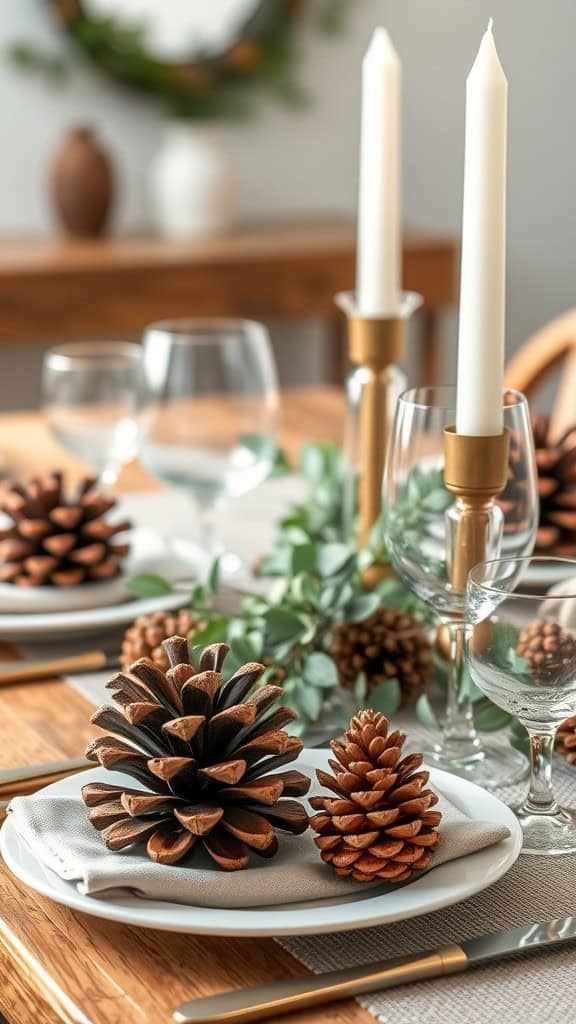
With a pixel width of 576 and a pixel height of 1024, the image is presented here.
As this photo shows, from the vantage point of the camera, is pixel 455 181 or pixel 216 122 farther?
pixel 455 181

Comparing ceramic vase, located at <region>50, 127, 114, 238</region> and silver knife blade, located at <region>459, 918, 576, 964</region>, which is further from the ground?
ceramic vase, located at <region>50, 127, 114, 238</region>

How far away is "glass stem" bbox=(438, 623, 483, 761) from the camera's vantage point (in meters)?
0.79

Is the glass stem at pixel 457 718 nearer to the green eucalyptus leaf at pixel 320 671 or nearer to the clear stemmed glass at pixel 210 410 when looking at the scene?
the green eucalyptus leaf at pixel 320 671

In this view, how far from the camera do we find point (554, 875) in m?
0.66

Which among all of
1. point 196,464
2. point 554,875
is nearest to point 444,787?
point 554,875

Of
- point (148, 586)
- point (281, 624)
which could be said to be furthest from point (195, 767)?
point (148, 586)

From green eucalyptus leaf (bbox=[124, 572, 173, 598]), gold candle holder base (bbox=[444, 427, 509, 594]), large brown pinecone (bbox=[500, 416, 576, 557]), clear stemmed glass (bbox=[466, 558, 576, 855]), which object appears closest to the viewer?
clear stemmed glass (bbox=[466, 558, 576, 855])

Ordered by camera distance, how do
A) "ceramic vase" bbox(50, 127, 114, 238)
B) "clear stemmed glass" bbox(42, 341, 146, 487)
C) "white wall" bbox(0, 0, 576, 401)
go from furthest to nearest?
"white wall" bbox(0, 0, 576, 401), "ceramic vase" bbox(50, 127, 114, 238), "clear stemmed glass" bbox(42, 341, 146, 487)

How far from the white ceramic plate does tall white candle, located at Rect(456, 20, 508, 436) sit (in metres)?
0.24

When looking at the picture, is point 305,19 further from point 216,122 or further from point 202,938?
point 202,938

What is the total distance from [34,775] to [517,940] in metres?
0.30

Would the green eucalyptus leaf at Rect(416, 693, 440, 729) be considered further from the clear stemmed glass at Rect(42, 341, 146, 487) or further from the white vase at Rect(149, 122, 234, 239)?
the white vase at Rect(149, 122, 234, 239)

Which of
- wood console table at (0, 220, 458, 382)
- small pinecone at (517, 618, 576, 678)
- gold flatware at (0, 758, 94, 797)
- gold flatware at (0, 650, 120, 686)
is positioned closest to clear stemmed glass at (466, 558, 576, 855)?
small pinecone at (517, 618, 576, 678)

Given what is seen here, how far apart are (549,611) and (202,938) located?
0.23 m
